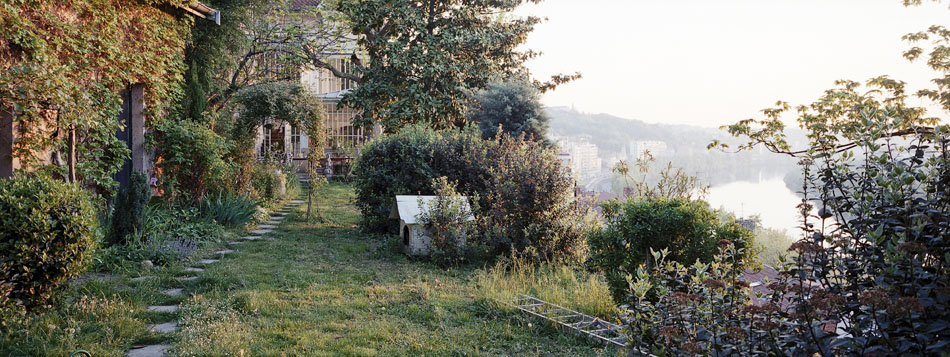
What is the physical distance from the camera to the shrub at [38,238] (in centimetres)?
353

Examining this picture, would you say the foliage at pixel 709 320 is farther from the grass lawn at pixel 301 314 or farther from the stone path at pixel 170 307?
the stone path at pixel 170 307

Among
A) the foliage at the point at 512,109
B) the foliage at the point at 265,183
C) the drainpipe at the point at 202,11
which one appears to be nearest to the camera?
the drainpipe at the point at 202,11

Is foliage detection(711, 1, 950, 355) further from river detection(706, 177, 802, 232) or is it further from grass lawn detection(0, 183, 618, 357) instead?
river detection(706, 177, 802, 232)

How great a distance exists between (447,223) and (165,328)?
3.28 m

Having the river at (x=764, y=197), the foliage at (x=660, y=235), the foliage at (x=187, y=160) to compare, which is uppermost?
the foliage at (x=187, y=160)

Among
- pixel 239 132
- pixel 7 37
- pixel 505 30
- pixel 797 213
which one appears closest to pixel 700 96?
pixel 505 30

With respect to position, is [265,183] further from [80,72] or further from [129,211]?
[129,211]

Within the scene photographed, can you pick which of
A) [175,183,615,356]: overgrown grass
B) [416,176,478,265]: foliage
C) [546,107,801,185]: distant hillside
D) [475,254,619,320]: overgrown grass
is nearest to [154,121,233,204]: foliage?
[175,183,615,356]: overgrown grass

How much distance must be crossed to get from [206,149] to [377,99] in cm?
495

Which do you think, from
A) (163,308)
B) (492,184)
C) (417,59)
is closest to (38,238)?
(163,308)

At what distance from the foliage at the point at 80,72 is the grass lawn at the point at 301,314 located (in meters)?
1.91

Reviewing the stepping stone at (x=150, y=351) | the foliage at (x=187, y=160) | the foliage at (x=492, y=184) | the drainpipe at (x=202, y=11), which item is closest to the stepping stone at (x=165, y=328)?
the stepping stone at (x=150, y=351)

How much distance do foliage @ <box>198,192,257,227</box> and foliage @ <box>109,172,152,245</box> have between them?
1.87 metres

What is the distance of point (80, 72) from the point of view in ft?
20.1
